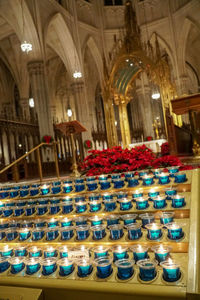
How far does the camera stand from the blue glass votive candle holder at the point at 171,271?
1825mm

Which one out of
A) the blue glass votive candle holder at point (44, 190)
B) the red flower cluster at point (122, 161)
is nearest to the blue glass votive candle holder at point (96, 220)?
the blue glass votive candle holder at point (44, 190)

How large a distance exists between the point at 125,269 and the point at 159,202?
3.44ft

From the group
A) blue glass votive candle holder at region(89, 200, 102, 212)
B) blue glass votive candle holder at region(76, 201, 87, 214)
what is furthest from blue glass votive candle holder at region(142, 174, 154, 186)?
blue glass votive candle holder at region(76, 201, 87, 214)

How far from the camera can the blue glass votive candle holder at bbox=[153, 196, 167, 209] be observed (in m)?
2.82

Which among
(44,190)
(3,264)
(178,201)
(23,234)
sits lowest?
(3,264)

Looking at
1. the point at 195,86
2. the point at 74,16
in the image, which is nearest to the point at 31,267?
the point at 74,16

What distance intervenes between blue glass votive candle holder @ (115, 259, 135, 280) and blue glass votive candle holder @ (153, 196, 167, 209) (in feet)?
3.24

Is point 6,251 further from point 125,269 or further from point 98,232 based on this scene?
point 125,269

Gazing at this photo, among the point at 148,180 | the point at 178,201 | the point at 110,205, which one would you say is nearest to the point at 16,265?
the point at 110,205

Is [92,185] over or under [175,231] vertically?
over

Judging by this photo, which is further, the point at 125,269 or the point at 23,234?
the point at 23,234

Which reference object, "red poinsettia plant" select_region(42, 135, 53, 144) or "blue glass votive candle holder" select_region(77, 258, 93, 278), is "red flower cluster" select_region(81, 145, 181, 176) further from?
"red poinsettia plant" select_region(42, 135, 53, 144)

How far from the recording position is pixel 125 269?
6.28 ft

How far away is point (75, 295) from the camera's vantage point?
1.93 meters
